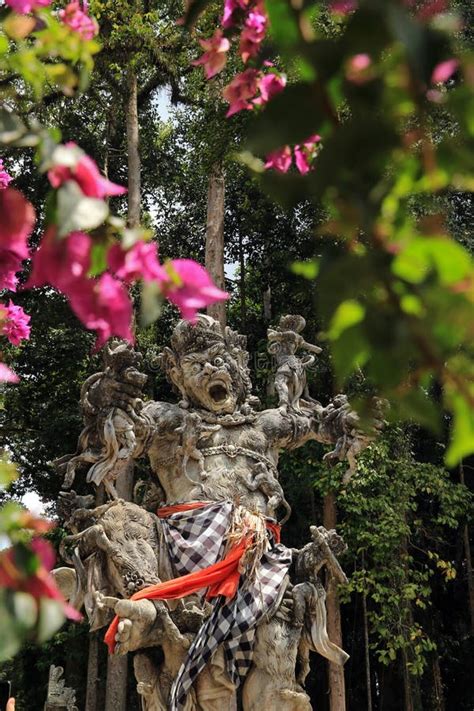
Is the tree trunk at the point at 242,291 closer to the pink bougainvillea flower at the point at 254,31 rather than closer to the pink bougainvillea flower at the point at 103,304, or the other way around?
the pink bougainvillea flower at the point at 254,31

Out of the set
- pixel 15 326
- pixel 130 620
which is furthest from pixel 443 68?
pixel 130 620

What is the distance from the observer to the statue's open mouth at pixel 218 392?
5.04 metres

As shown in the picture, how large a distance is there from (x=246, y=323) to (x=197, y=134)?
2905 mm

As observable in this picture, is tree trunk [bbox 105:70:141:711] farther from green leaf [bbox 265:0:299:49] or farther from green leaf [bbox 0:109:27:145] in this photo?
green leaf [bbox 265:0:299:49]

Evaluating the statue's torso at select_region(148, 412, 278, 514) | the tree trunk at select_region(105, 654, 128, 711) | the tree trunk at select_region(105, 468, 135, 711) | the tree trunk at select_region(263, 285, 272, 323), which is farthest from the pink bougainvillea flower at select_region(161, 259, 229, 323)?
the tree trunk at select_region(263, 285, 272, 323)

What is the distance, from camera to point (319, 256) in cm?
96

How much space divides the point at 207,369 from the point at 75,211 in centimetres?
401

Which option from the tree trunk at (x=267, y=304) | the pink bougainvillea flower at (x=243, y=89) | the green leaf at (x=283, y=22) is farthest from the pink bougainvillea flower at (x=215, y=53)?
the tree trunk at (x=267, y=304)

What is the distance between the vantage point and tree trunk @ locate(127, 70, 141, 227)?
37.7ft

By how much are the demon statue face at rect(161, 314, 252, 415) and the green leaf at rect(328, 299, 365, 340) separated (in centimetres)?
406

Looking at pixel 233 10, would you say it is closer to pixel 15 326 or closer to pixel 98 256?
pixel 98 256

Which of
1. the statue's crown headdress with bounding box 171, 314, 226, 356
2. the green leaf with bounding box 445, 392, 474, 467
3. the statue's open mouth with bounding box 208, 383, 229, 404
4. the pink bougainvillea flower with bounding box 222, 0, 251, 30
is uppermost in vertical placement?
the statue's crown headdress with bounding box 171, 314, 226, 356

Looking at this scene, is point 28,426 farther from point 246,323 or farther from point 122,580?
point 122,580

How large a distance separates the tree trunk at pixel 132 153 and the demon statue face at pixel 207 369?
242 inches
